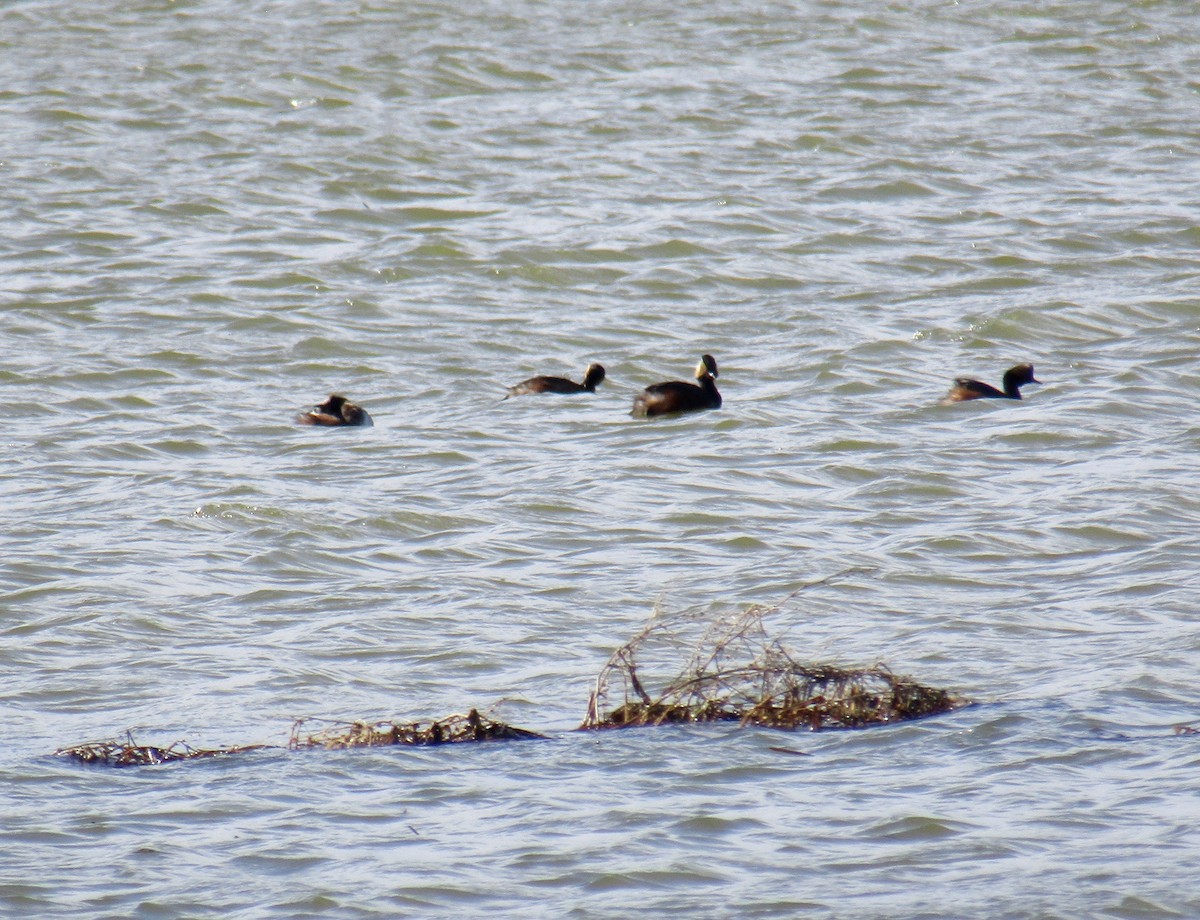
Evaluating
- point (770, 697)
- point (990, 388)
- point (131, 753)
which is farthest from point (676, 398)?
point (131, 753)

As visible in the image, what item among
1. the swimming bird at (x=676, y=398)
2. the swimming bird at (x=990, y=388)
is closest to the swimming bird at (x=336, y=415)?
the swimming bird at (x=676, y=398)

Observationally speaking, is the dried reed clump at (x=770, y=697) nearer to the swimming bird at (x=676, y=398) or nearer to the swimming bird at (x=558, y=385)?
the swimming bird at (x=676, y=398)

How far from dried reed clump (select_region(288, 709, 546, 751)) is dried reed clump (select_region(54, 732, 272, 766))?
0.26 metres

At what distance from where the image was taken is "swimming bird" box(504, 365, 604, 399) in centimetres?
1496

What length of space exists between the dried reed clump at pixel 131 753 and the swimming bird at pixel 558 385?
300 inches

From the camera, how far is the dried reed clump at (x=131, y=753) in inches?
290

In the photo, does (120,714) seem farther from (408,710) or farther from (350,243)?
(350,243)

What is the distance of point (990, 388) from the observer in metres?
14.8

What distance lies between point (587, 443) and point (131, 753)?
278 inches

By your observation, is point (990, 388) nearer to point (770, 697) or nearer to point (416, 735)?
point (770, 697)

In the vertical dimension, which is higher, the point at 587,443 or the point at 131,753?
the point at 131,753

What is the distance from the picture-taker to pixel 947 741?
741 centimetres

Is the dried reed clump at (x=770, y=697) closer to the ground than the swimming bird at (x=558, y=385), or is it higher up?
higher up

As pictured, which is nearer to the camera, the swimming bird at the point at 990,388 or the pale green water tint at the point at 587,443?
the pale green water tint at the point at 587,443
